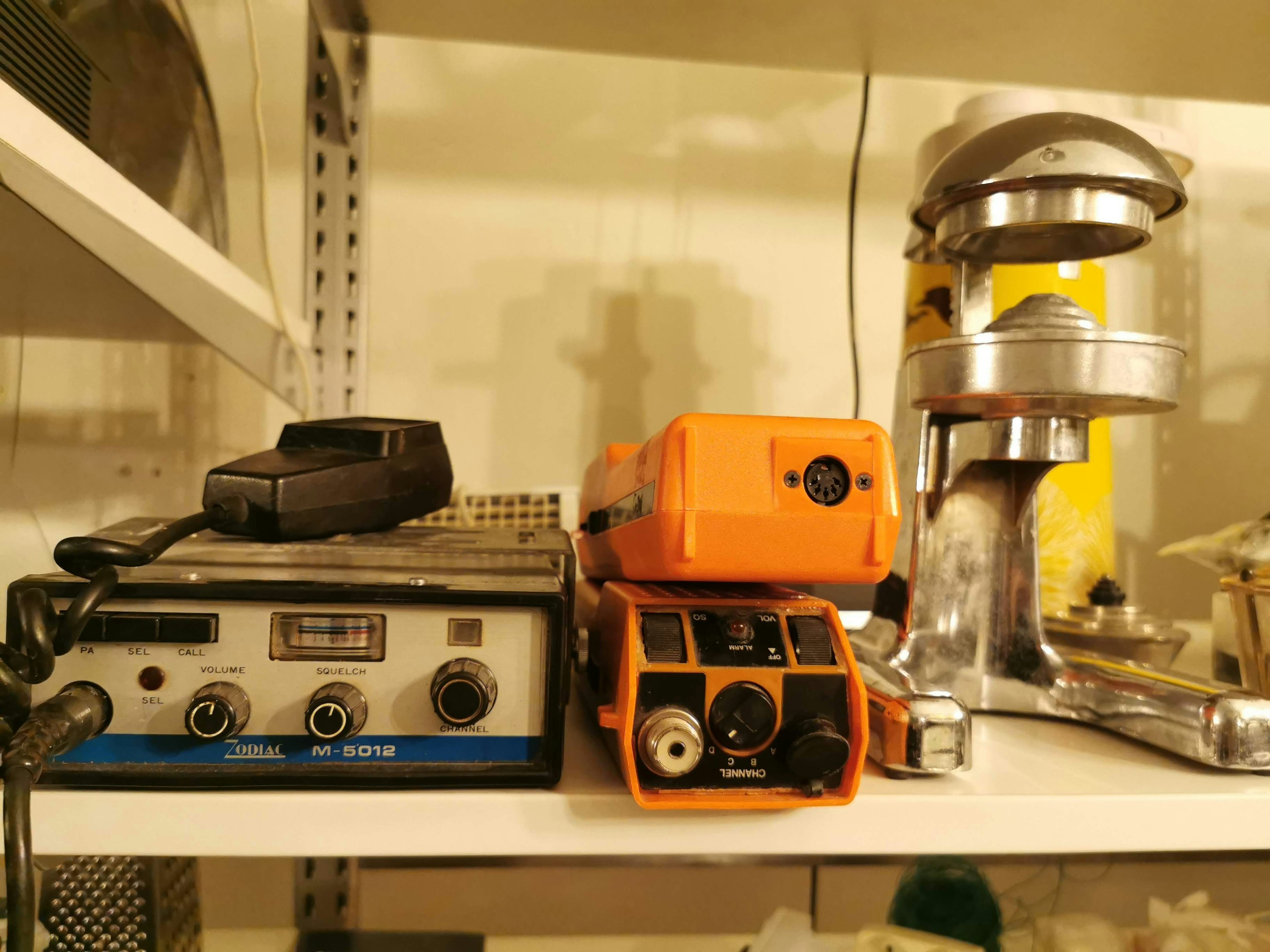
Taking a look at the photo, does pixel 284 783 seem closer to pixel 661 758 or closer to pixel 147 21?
pixel 661 758

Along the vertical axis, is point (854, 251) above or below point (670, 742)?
above

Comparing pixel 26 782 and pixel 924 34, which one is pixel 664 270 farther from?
pixel 26 782

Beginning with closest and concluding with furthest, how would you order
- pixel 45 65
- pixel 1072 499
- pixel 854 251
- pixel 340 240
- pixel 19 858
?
pixel 19 858
pixel 45 65
pixel 1072 499
pixel 340 240
pixel 854 251

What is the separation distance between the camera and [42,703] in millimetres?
370

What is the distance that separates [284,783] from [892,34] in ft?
2.40

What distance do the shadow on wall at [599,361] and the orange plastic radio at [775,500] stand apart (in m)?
0.54

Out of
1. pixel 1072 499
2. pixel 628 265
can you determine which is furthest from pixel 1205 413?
pixel 628 265

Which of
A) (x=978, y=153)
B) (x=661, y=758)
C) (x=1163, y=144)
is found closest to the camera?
(x=661, y=758)

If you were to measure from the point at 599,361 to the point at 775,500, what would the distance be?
1.89 feet

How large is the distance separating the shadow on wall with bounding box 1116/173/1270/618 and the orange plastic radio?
0.74 meters

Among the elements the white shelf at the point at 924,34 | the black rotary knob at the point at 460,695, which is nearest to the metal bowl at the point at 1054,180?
the white shelf at the point at 924,34

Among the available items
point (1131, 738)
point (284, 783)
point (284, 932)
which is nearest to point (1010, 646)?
point (1131, 738)

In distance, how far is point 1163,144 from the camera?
Answer: 704 millimetres

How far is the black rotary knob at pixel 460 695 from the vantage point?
0.38 m
